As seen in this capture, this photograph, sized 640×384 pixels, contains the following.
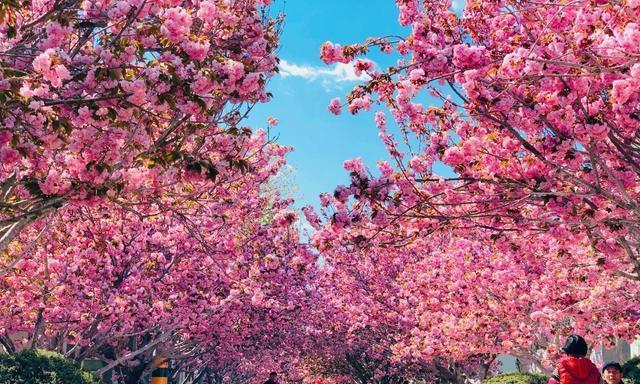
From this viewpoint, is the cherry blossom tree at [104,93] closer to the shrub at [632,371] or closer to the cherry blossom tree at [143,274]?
the cherry blossom tree at [143,274]

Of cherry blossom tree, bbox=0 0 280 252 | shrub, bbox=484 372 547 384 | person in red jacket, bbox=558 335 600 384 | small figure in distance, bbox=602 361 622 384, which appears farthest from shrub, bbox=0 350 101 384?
shrub, bbox=484 372 547 384

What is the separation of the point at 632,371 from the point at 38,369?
42.6ft

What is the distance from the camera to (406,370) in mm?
31266

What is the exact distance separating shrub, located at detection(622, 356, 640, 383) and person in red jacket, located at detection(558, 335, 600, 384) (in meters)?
8.04

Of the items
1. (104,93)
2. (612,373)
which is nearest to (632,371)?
(612,373)

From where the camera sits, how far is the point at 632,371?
1563 centimetres

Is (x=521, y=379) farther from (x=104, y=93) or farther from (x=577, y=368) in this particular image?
(x=104, y=93)

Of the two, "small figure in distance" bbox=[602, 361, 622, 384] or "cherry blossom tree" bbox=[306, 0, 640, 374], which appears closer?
"cherry blossom tree" bbox=[306, 0, 640, 374]

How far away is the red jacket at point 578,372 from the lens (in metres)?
8.12

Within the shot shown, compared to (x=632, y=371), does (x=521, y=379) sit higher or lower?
lower

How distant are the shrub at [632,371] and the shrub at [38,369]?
12011 millimetres

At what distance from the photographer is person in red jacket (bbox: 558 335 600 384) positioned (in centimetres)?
812

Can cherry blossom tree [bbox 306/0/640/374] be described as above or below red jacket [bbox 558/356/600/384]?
above

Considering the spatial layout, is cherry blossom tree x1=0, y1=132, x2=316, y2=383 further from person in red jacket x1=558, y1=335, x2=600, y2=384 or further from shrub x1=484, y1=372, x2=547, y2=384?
shrub x1=484, y1=372, x2=547, y2=384
